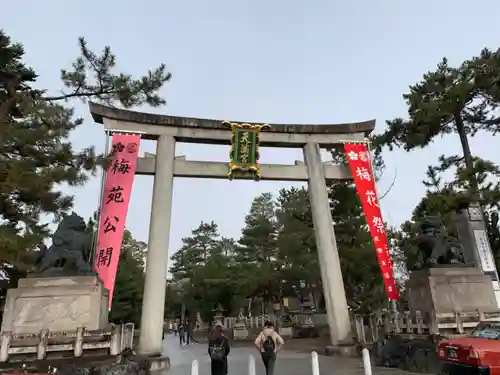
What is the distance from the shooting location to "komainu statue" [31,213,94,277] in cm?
866

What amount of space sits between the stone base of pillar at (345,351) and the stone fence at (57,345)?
6751 millimetres

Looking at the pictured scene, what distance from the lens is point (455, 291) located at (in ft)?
33.2

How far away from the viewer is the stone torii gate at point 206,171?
11.1 metres

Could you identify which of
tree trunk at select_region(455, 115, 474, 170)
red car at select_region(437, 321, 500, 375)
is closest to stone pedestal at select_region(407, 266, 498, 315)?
red car at select_region(437, 321, 500, 375)

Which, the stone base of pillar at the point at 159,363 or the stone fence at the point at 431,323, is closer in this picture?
the stone fence at the point at 431,323

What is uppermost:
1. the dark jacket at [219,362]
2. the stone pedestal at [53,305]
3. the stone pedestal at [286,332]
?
the stone pedestal at [53,305]

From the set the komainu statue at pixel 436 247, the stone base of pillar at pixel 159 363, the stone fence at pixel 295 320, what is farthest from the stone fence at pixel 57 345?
the stone fence at pixel 295 320

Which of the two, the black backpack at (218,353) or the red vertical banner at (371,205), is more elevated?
the red vertical banner at (371,205)

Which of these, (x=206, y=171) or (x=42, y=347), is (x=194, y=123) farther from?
(x=42, y=347)

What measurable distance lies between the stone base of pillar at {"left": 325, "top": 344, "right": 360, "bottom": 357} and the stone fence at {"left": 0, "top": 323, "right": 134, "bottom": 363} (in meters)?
6.75

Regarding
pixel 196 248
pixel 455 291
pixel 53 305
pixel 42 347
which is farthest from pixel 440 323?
pixel 196 248

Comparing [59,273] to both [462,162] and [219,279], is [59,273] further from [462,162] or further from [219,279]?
[219,279]

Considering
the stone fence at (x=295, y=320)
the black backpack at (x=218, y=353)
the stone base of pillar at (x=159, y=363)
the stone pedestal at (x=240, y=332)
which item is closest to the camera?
the black backpack at (x=218, y=353)

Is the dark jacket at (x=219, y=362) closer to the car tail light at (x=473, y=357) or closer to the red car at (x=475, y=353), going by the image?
the red car at (x=475, y=353)
